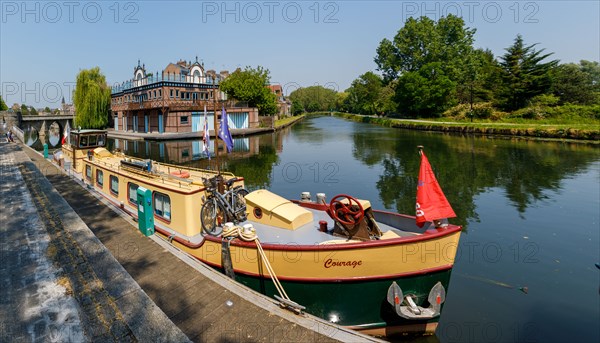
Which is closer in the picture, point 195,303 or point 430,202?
point 195,303

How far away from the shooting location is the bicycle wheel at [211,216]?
9.88 metres

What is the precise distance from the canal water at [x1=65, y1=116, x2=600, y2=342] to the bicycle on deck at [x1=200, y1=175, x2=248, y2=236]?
6.68 metres

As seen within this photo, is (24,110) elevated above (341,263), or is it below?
above

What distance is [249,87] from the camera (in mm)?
68375

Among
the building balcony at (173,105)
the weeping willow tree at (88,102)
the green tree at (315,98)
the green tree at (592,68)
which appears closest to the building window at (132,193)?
the building balcony at (173,105)

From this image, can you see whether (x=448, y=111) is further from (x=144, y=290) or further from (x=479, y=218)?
(x=144, y=290)

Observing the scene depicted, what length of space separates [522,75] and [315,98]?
441ft

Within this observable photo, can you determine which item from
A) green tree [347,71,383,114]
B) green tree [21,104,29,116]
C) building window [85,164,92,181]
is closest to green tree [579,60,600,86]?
green tree [347,71,383,114]

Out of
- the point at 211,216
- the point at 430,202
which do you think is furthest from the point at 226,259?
the point at 430,202

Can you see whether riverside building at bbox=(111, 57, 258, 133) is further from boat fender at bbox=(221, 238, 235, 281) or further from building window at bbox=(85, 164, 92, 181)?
boat fender at bbox=(221, 238, 235, 281)

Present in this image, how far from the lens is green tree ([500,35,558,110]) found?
60.5 m

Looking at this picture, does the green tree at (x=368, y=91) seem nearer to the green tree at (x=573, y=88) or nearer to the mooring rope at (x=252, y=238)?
the green tree at (x=573, y=88)

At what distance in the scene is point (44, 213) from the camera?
12.7 metres

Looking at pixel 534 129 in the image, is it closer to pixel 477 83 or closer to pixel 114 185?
pixel 477 83
